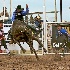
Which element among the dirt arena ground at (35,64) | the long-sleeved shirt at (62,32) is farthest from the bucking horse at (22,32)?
the long-sleeved shirt at (62,32)

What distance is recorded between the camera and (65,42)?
1872 centimetres

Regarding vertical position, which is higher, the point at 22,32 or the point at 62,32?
the point at 22,32

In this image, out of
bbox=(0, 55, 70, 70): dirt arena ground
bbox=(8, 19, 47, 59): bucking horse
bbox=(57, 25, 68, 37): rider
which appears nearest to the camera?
bbox=(0, 55, 70, 70): dirt arena ground

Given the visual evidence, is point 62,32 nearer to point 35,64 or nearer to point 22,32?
point 22,32

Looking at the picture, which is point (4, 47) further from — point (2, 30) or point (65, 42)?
point (65, 42)

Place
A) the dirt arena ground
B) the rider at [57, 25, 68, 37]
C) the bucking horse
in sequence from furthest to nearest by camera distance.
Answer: the rider at [57, 25, 68, 37]
the bucking horse
the dirt arena ground

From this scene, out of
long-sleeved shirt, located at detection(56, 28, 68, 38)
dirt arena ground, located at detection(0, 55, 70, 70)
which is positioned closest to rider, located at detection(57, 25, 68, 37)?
long-sleeved shirt, located at detection(56, 28, 68, 38)

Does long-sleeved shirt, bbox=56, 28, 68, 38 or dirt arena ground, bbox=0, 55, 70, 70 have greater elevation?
long-sleeved shirt, bbox=56, 28, 68, 38

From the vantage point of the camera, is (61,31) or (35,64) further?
(61,31)

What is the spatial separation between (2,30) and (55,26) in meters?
3.06

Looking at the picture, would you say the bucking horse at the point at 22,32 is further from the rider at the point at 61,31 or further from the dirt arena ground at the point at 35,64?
the rider at the point at 61,31

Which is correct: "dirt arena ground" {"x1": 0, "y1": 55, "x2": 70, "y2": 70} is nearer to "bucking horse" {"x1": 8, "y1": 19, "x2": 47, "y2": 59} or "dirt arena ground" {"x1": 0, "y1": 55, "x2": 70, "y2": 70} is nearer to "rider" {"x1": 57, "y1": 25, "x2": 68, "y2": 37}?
"bucking horse" {"x1": 8, "y1": 19, "x2": 47, "y2": 59}

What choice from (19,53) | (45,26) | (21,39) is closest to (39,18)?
(45,26)

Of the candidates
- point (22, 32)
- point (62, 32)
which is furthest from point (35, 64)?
point (62, 32)
